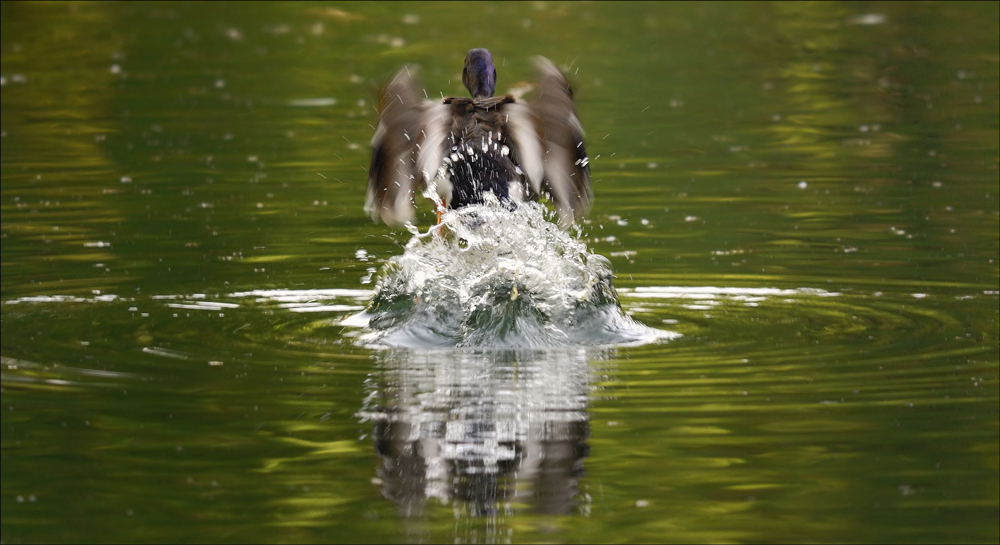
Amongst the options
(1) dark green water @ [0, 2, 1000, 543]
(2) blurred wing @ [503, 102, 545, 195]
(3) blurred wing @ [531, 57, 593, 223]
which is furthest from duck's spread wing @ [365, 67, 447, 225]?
(1) dark green water @ [0, 2, 1000, 543]

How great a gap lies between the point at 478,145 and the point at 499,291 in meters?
0.78

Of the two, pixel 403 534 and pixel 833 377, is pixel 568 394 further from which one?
pixel 403 534

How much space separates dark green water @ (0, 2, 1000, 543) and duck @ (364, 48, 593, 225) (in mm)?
766

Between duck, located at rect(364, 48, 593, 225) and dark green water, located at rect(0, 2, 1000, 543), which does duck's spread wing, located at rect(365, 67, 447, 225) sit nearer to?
duck, located at rect(364, 48, 593, 225)

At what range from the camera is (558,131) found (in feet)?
26.2

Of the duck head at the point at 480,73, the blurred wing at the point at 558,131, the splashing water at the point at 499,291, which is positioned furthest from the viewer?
the duck head at the point at 480,73

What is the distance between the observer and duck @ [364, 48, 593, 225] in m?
7.94

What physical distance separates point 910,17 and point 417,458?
65.7 ft

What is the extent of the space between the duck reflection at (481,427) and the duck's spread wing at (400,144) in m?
1.10

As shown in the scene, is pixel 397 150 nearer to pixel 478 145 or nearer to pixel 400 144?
pixel 400 144

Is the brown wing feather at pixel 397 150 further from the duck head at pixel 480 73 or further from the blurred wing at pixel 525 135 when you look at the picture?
the duck head at pixel 480 73

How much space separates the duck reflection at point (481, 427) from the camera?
5.11 m

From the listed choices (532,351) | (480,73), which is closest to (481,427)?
(532,351)

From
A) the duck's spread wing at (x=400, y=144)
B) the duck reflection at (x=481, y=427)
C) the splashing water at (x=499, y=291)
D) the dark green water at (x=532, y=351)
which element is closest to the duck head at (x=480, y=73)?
the duck's spread wing at (x=400, y=144)
